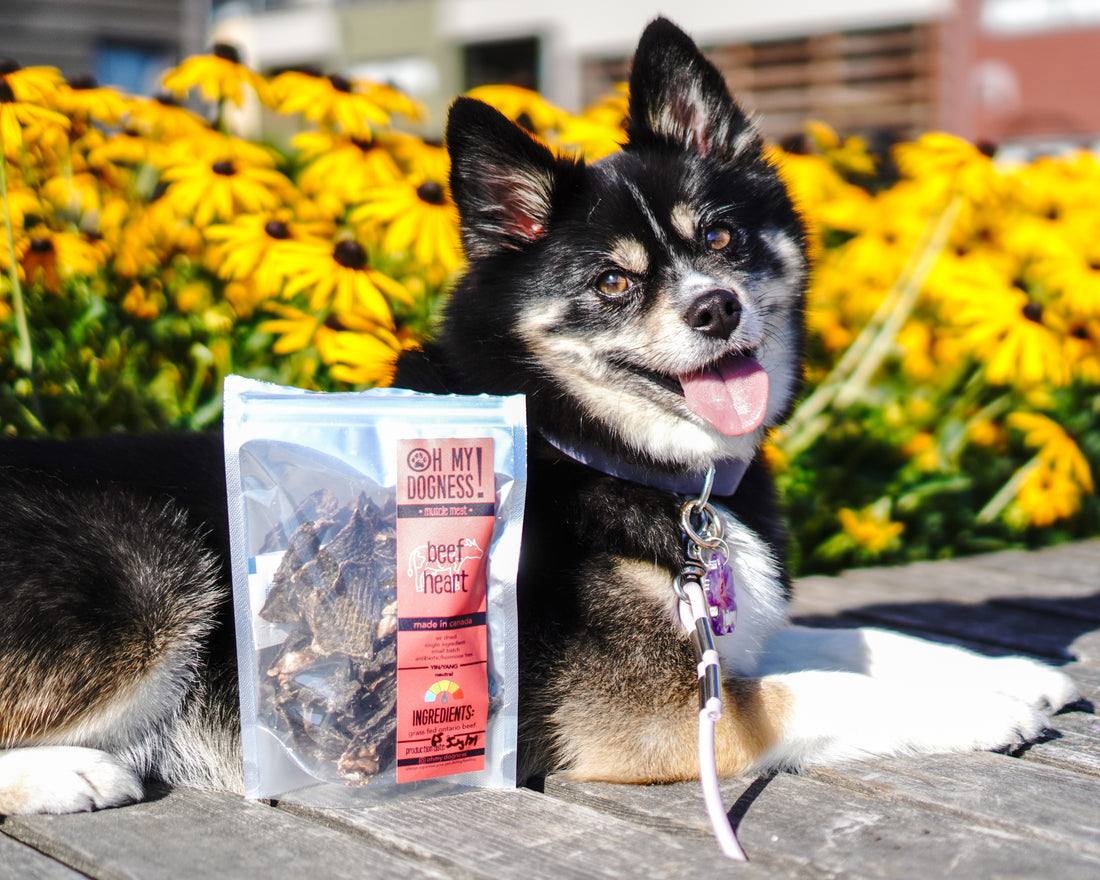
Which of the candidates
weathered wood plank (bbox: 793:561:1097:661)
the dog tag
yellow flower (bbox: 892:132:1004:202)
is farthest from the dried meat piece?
yellow flower (bbox: 892:132:1004:202)

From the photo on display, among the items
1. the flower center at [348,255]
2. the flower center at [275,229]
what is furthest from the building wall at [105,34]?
the flower center at [348,255]

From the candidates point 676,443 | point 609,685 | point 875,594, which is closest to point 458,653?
point 609,685

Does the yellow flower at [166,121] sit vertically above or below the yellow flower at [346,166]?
above

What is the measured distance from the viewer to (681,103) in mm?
2465

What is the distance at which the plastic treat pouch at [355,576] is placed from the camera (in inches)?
63.1

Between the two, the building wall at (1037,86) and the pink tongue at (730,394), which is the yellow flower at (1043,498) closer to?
the pink tongue at (730,394)

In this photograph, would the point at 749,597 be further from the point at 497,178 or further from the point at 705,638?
the point at 497,178

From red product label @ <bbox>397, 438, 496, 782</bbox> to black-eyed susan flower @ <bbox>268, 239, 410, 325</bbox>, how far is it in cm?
137

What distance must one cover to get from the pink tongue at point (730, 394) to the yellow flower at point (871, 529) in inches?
63.4

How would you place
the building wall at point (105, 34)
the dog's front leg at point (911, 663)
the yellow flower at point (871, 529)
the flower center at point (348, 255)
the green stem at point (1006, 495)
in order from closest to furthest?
the dog's front leg at point (911, 663), the flower center at point (348, 255), the yellow flower at point (871, 529), the green stem at point (1006, 495), the building wall at point (105, 34)

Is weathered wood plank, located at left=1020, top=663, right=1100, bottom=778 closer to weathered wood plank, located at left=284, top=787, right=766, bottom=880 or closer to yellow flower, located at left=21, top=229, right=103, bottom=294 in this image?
weathered wood plank, located at left=284, top=787, right=766, bottom=880

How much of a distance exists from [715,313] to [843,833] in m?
0.95

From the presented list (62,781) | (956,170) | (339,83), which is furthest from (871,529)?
(62,781)

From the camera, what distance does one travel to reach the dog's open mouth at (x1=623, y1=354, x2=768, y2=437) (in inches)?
82.6
